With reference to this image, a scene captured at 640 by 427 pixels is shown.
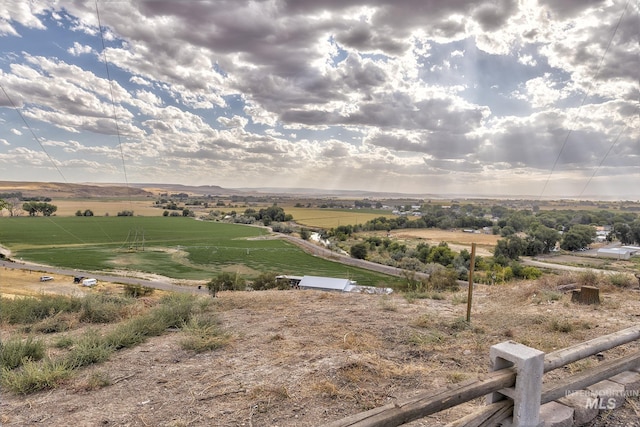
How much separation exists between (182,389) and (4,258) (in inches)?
2091

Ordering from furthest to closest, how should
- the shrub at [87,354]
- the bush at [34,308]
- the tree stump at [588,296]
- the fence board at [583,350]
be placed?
1. the tree stump at [588,296]
2. the bush at [34,308]
3. the shrub at [87,354]
4. the fence board at [583,350]

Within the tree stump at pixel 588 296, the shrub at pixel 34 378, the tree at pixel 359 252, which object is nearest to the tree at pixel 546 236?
the tree at pixel 359 252

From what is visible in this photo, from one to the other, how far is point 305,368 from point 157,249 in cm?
4845

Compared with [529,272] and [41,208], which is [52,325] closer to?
[529,272]

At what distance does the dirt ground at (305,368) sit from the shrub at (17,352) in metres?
1.19

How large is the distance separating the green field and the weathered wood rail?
3027 centimetres

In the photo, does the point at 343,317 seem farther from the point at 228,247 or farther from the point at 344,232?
the point at 344,232

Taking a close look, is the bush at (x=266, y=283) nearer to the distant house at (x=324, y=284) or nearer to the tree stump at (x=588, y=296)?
the distant house at (x=324, y=284)

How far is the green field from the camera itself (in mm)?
38969

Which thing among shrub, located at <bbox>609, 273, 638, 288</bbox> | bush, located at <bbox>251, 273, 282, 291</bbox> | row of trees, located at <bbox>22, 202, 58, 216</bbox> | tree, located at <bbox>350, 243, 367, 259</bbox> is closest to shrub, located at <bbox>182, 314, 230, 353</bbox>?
shrub, located at <bbox>609, 273, 638, 288</bbox>

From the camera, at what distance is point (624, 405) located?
3.47m

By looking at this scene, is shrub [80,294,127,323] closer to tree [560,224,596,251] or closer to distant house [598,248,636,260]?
distant house [598,248,636,260]

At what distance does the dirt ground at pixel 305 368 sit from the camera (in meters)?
3.65

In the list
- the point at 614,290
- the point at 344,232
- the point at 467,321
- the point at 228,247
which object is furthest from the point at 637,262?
the point at 344,232
